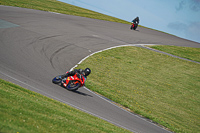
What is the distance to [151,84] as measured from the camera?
20.3 meters

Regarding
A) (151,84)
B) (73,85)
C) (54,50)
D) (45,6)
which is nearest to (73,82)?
(73,85)

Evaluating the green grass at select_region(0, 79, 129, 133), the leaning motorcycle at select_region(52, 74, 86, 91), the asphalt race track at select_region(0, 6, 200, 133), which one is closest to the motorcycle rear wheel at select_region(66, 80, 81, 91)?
the leaning motorcycle at select_region(52, 74, 86, 91)

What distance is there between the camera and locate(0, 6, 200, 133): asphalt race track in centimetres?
1224

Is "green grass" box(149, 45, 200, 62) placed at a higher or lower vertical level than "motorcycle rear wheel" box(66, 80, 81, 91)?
higher

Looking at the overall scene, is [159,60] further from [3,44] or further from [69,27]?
[3,44]

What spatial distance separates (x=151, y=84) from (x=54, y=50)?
8.35m

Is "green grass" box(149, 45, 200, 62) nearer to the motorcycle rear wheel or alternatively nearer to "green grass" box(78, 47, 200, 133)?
"green grass" box(78, 47, 200, 133)

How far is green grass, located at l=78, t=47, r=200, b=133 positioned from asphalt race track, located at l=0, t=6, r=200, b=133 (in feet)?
4.48

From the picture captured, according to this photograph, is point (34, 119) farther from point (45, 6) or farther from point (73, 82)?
point (45, 6)

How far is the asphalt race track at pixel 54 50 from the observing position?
12242 mm

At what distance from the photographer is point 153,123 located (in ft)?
44.5

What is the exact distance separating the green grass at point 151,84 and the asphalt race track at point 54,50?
4.48 feet

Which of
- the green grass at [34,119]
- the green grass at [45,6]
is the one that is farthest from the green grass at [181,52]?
the green grass at [34,119]

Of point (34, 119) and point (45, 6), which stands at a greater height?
point (45, 6)
